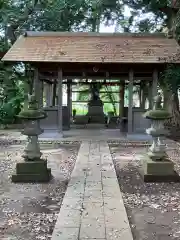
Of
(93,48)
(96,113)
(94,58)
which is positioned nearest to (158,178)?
(94,58)

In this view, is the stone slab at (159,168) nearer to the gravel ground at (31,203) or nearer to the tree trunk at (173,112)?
the gravel ground at (31,203)

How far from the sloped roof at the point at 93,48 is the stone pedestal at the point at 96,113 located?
6.11 m

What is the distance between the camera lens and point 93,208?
501 cm

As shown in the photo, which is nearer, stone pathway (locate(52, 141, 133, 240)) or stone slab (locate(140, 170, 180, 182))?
stone pathway (locate(52, 141, 133, 240))

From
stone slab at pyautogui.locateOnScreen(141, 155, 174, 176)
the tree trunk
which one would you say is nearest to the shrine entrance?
the tree trunk

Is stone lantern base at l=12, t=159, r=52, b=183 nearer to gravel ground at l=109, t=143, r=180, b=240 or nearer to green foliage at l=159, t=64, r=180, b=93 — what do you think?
gravel ground at l=109, t=143, r=180, b=240

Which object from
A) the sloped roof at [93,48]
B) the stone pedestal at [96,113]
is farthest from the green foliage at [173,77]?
the stone pedestal at [96,113]

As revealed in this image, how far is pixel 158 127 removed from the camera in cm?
708

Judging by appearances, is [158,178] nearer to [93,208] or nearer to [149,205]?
[149,205]

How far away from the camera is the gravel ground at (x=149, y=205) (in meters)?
4.37

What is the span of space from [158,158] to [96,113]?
1330 centimetres

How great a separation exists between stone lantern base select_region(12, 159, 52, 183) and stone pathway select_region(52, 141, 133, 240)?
54 centimetres

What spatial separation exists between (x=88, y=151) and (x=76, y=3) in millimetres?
9354

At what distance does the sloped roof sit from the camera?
500 inches
